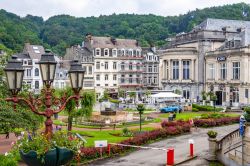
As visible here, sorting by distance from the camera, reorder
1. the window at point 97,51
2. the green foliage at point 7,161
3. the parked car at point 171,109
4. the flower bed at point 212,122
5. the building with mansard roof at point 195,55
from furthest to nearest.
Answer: the window at point 97,51 < the building with mansard roof at point 195,55 < the parked car at point 171,109 < the flower bed at point 212,122 < the green foliage at point 7,161

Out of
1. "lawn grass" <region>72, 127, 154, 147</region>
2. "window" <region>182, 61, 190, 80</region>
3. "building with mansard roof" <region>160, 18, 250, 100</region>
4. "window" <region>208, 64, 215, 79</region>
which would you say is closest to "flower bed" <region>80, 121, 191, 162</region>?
"lawn grass" <region>72, 127, 154, 147</region>

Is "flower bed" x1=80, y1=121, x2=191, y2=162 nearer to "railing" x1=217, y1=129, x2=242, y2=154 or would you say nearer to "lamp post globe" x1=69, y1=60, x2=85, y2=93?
"railing" x1=217, y1=129, x2=242, y2=154

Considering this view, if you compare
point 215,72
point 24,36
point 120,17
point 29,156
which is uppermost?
point 120,17

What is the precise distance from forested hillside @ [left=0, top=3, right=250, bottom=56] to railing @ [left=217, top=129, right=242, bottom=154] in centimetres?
8534

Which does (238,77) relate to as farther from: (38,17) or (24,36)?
(38,17)

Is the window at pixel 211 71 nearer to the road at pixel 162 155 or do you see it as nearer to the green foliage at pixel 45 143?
the road at pixel 162 155

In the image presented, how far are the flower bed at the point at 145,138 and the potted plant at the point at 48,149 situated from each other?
1173 cm

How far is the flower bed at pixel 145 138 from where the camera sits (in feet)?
83.6

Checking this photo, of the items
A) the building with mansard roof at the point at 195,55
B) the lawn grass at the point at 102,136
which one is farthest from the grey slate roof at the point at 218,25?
the lawn grass at the point at 102,136

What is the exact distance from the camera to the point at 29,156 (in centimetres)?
997

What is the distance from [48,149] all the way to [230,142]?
16.3m

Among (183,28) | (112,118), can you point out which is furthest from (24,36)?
(112,118)

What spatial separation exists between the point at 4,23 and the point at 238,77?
6287 cm

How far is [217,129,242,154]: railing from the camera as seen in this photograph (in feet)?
76.6
